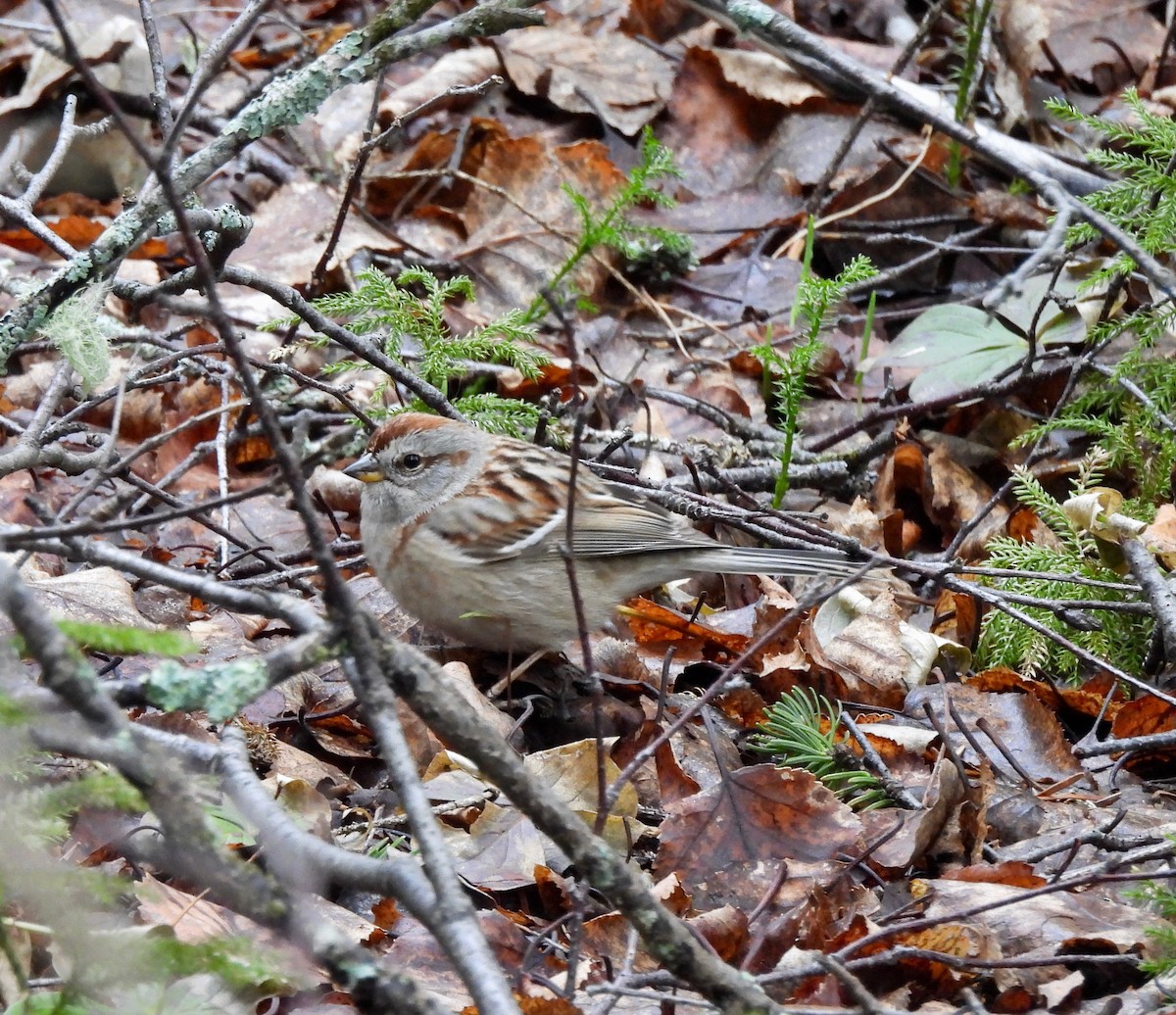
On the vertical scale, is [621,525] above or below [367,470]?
below

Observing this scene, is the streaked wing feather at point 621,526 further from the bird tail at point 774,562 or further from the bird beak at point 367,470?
the bird beak at point 367,470

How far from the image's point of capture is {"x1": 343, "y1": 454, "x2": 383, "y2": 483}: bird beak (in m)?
4.52

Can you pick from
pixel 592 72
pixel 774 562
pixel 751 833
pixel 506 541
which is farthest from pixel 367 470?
pixel 592 72

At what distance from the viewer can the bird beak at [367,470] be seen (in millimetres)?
4520

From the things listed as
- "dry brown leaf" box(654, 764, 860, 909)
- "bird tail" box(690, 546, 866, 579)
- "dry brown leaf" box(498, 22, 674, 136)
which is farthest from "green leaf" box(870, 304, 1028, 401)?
"dry brown leaf" box(654, 764, 860, 909)

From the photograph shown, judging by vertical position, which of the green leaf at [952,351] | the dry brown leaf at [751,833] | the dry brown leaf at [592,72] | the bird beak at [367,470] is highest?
the dry brown leaf at [592,72]

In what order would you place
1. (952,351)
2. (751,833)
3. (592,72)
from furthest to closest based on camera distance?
(592,72) < (952,351) < (751,833)

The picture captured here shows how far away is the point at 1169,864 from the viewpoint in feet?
10.0

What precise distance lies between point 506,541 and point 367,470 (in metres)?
0.51

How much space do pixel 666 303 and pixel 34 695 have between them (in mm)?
4617

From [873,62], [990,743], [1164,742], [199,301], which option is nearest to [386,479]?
[199,301]

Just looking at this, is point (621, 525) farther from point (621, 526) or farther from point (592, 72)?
point (592, 72)

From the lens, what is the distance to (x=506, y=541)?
176 inches

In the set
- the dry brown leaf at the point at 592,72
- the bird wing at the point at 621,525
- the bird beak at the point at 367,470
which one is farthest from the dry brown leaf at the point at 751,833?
the dry brown leaf at the point at 592,72
